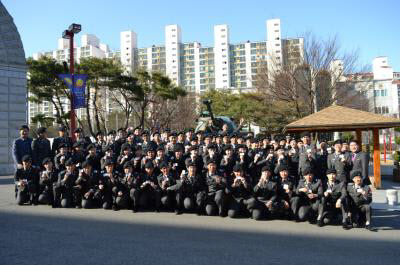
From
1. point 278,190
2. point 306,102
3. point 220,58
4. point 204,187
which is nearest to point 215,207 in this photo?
point 204,187

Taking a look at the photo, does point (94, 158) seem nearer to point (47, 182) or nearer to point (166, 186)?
point (47, 182)

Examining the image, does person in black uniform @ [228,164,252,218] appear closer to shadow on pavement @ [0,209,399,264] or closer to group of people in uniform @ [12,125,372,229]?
group of people in uniform @ [12,125,372,229]

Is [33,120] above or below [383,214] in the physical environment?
above

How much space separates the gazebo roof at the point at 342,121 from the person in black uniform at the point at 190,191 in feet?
19.8

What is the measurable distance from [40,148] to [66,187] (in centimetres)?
204

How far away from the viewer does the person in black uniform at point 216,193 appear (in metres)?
8.90

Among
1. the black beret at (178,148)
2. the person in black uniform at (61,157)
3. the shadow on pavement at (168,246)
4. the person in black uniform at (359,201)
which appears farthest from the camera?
the black beret at (178,148)

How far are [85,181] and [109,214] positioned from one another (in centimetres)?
132

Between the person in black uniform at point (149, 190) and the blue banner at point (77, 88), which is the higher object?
the blue banner at point (77, 88)

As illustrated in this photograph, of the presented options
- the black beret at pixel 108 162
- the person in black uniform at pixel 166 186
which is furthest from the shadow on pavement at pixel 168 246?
the black beret at pixel 108 162

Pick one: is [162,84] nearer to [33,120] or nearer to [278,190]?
[33,120]

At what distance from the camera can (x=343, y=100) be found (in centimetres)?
2798

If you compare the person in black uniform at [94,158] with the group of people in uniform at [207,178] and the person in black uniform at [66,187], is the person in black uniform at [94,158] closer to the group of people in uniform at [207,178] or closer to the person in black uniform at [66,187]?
the group of people in uniform at [207,178]

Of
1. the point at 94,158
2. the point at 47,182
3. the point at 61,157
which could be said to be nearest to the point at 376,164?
the point at 94,158
